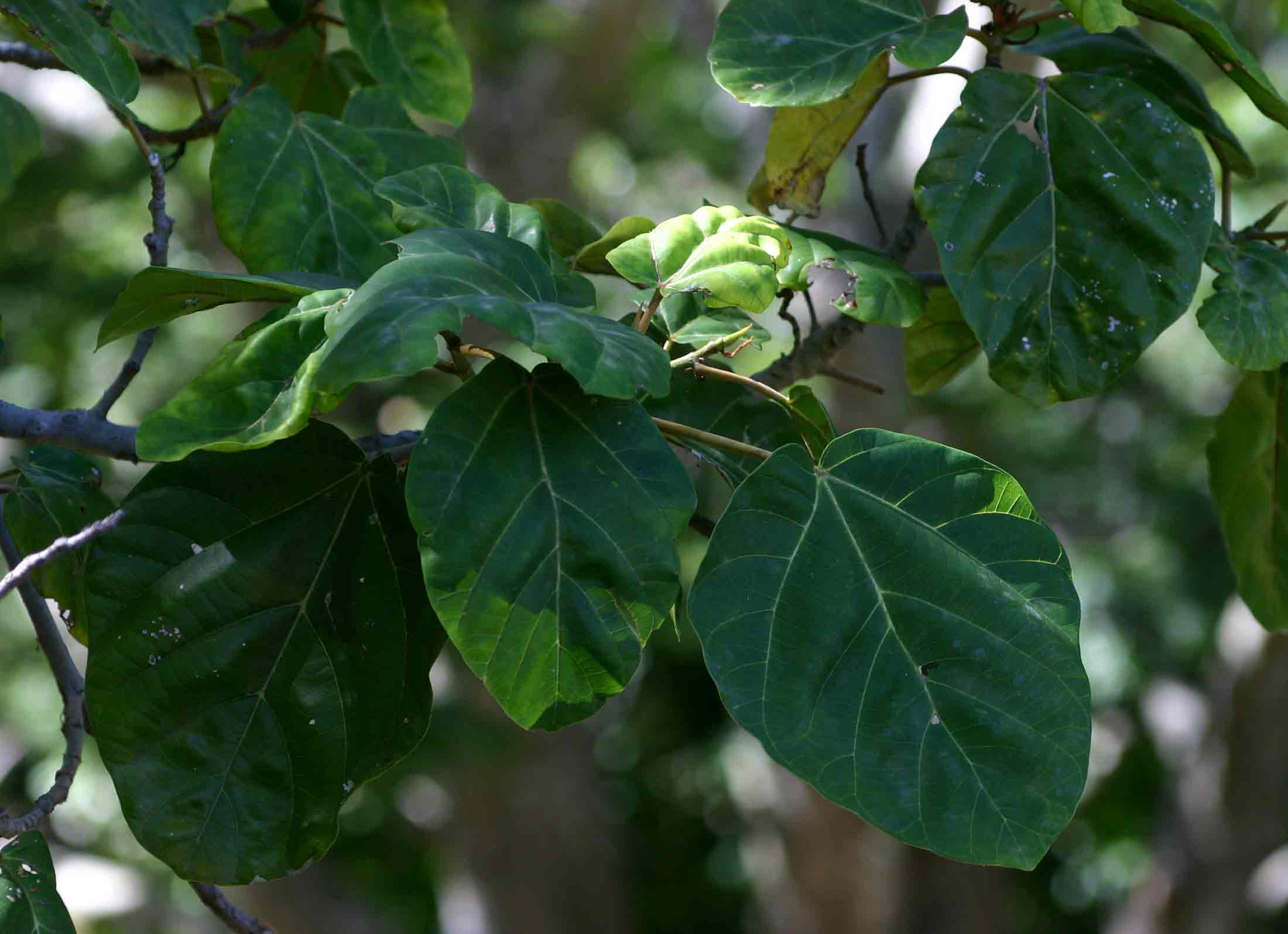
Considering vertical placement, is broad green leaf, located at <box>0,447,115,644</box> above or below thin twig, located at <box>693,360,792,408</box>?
below

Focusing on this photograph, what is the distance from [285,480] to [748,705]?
1.38 feet

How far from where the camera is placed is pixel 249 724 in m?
0.95

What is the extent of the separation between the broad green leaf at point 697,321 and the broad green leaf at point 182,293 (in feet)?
0.97

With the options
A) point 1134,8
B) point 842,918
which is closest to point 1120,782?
point 842,918

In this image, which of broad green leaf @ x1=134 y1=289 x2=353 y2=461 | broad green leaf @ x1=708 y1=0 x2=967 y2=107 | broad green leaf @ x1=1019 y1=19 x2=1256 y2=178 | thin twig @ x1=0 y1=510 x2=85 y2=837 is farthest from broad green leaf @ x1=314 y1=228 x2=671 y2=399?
broad green leaf @ x1=1019 y1=19 x2=1256 y2=178

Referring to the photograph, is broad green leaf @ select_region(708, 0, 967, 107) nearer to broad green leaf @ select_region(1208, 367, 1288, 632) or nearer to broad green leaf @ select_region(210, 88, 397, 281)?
broad green leaf @ select_region(210, 88, 397, 281)

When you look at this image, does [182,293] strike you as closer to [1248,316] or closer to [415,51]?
[415,51]

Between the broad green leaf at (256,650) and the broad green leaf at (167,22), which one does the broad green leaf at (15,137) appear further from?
the broad green leaf at (256,650)

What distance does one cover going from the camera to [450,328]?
30.4 inches

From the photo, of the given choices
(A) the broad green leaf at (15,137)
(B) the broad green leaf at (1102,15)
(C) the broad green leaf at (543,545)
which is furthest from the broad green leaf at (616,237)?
(A) the broad green leaf at (15,137)

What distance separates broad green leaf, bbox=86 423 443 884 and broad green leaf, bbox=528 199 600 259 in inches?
18.5

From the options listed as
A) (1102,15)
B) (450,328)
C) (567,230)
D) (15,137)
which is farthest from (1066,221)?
(15,137)

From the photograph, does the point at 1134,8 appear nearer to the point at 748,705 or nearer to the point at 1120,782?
the point at 748,705

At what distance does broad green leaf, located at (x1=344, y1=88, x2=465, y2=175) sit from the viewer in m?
1.42
